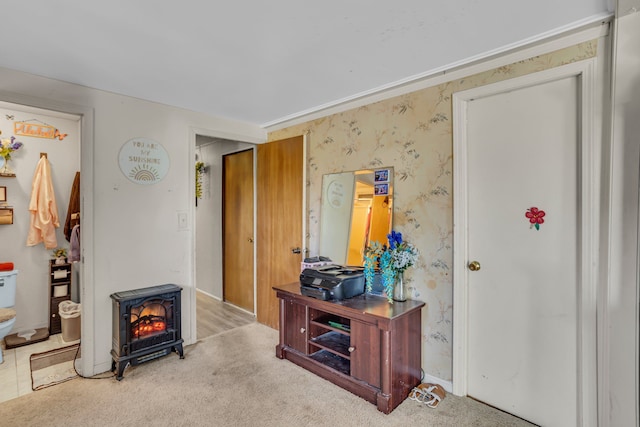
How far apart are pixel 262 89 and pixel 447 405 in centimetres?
271

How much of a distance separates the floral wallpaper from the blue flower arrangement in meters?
0.12

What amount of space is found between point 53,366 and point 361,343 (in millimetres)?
2588

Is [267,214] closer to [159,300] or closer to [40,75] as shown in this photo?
[159,300]

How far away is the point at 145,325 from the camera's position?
265 centimetres

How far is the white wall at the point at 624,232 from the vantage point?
151 centimetres

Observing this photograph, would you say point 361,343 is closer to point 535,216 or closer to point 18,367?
point 535,216

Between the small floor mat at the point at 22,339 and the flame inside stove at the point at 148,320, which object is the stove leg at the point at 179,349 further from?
the small floor mat at the point at 22,339

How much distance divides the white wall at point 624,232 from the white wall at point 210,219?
3.85 m

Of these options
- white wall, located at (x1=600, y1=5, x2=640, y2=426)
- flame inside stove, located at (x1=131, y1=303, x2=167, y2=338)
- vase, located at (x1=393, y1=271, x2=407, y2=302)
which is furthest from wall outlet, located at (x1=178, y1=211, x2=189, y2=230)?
white wall, located at (x1=600, y1=5, x2=640, y2=426)

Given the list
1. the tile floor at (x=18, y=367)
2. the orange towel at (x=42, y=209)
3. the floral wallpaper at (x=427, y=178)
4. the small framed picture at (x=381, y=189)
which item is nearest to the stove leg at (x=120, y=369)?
the tile floor at (x=18, y=367)

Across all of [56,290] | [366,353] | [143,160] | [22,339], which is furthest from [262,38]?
[22,339]

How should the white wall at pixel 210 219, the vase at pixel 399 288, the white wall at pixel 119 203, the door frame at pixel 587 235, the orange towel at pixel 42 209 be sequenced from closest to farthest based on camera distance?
the door frame at pixel 587 235 < the vase at pixel 399 288 < the white wall at pixel 119 203 < the orange towel at pixel 42 209 < the white wall at pixel 210 219

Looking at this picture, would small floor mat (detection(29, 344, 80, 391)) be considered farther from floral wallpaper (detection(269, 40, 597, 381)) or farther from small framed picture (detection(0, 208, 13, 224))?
floral wallpaper (detection(269, 40, 597, 381))

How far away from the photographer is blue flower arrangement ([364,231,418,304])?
7.48 feet
